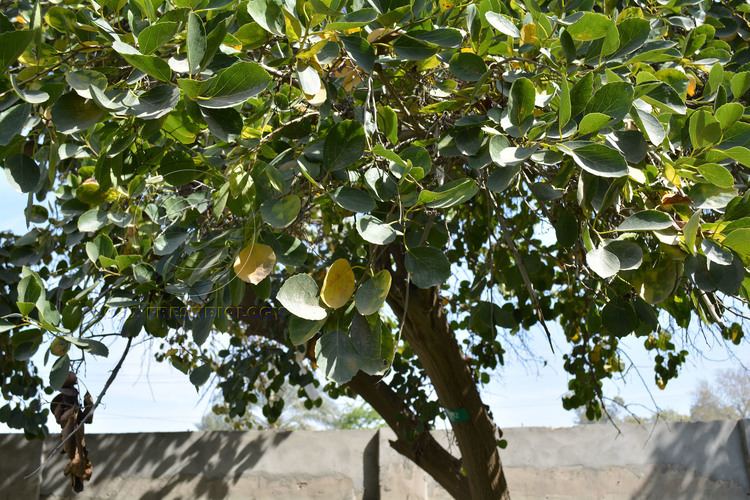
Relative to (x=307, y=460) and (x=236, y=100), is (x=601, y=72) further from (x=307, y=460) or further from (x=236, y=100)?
(x=307, y=460)

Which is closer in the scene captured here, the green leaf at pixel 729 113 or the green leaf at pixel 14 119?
the green leaf at pixel 14 119

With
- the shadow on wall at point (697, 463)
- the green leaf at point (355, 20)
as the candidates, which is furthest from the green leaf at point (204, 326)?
the shadow on wall at point (697, 463)

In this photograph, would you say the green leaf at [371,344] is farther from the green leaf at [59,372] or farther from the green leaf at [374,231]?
the green leaf at [59,372]

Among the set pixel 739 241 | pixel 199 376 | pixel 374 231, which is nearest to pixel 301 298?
pixel 374 231

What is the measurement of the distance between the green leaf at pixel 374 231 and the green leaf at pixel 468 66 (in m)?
0.38

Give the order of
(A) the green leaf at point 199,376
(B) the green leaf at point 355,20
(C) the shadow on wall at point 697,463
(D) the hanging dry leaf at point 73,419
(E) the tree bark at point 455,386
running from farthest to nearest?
1. (C) the shadow on wall at point 697,463
2. (E) the tree bark at point 455,386
3. (A) the green leaf at point 199,376
4. (D) the hanging dry leaf at point 73,419
5. (B) the green leaf at point 355,20

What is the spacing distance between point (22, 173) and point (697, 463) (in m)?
4.81

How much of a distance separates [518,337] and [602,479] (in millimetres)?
1499

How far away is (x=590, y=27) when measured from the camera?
1.48 m

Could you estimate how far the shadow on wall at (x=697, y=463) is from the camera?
5074 mm

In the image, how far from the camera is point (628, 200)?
59.1 inches

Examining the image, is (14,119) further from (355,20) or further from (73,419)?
(73,419)

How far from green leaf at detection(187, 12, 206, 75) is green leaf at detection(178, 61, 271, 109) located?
30mm

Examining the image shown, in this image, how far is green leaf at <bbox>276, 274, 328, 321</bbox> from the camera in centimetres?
127
